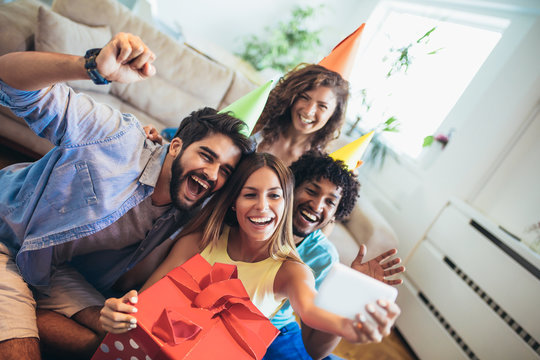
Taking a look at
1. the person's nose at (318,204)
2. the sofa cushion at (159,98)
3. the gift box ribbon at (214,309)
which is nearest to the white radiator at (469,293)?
the person's nose at (318,204)

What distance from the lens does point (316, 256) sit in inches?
50.8

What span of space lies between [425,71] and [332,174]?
8.14 ft

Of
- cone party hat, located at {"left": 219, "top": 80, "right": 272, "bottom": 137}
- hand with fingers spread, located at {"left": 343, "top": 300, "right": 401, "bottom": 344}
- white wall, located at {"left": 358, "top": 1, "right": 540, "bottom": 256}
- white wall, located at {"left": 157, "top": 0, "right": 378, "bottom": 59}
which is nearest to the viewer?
hand with fingers spread, located at {"left": 343, "top": 300, "right": 401, "bottom": 344}

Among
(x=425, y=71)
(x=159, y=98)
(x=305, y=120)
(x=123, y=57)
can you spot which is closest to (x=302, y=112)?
(x=305, y=120)

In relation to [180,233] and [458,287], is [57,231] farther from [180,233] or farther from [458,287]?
[458,287]

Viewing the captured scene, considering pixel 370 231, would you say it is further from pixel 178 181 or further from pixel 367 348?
pixel 178 181

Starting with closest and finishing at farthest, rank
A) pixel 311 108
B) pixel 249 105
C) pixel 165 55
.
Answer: pixel 249 105, pixel 311 108, pixel 165 55

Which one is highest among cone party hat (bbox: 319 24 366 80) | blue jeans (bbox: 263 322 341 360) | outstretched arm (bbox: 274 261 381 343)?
cone party hat (bbox: 319 24 366 80)

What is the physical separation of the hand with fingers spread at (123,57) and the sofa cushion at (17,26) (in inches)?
60.1

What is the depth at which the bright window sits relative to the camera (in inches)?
104

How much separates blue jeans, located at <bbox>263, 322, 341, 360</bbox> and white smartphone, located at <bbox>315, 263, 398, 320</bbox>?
0.54 m

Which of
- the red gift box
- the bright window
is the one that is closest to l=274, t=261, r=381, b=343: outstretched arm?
the red gift box

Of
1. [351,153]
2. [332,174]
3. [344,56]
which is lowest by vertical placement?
[332,174]

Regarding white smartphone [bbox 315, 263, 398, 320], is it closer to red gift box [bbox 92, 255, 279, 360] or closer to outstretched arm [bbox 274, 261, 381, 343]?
outstretched arm [bbox 274, 261, 381, 343]
